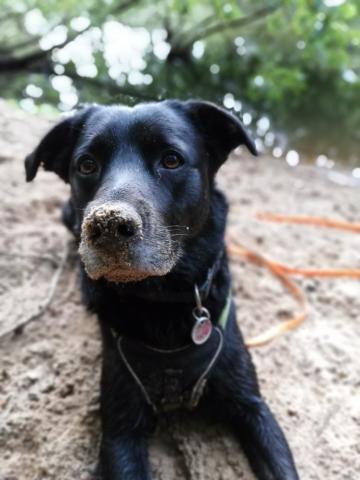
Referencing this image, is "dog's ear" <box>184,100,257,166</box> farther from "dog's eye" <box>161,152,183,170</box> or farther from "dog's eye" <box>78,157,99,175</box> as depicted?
"dog's eye" <box>78,157,99,175</box>

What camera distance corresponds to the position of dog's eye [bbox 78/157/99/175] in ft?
6.09

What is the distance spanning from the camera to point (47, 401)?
2.09 metres

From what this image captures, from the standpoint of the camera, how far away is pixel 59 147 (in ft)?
7.13

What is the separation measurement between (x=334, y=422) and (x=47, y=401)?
1261mm

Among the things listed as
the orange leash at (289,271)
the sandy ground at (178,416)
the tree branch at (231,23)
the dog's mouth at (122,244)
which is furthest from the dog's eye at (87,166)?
the tree branch at (231,23)

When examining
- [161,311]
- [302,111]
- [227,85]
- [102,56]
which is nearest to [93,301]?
[161,311]

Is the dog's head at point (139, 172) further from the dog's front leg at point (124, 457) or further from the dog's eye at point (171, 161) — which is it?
the dog's front leg at point (124, 457)

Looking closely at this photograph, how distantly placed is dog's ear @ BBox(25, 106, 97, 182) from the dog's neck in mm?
564

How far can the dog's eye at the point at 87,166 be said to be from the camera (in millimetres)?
1856

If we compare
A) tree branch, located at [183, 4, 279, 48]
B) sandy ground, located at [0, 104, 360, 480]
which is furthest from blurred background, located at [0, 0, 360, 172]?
sandy ground, located at [0, 104, 360, 480]

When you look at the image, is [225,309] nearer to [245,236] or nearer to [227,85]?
[245,236]

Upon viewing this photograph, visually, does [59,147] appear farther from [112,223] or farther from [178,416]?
[178,416]

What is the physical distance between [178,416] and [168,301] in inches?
21.4

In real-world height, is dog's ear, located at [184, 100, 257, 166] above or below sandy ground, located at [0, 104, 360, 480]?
above
